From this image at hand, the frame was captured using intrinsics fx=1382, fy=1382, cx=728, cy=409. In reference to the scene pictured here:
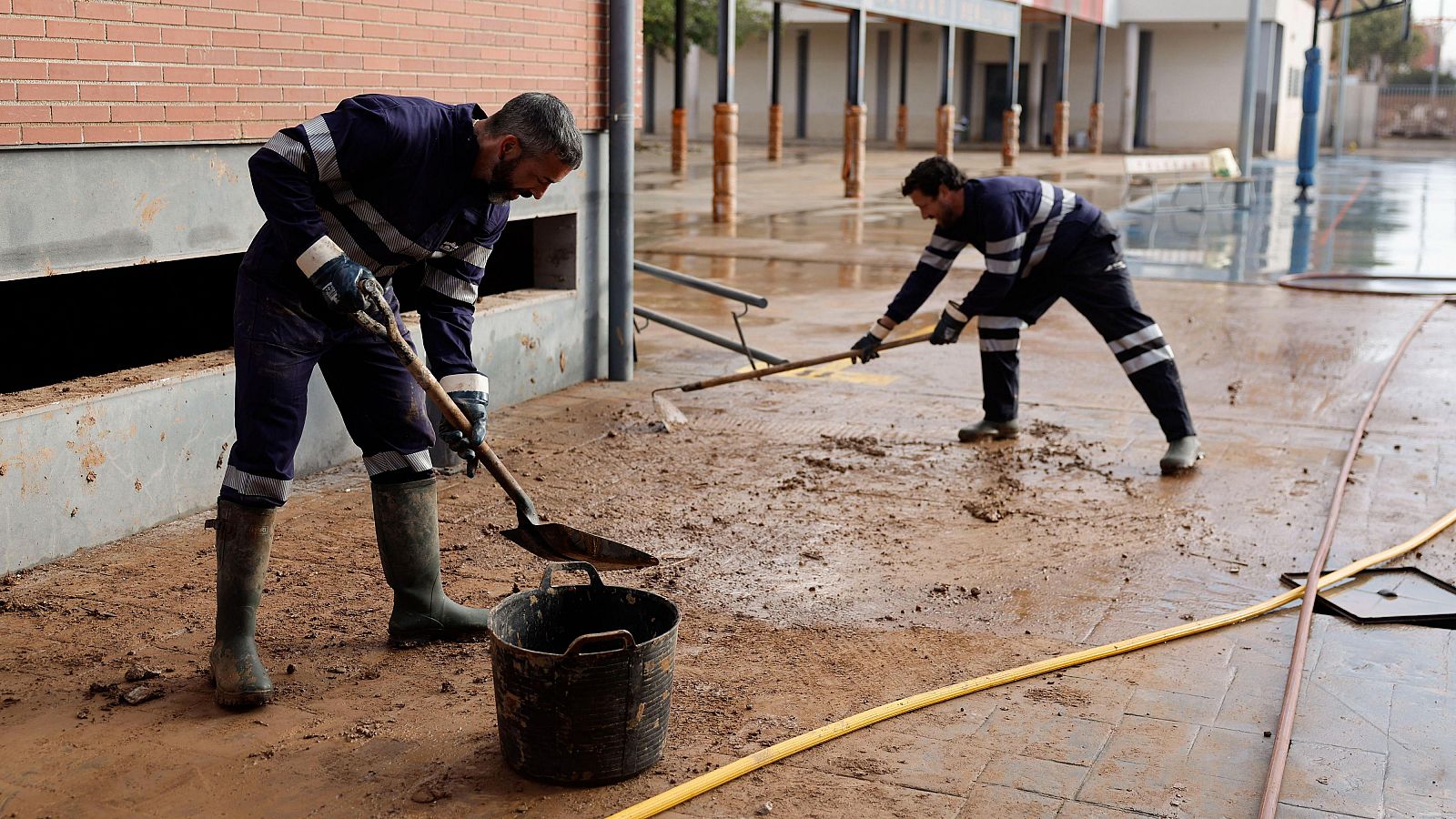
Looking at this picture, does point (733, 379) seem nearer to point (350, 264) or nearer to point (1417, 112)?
point (350, 264)

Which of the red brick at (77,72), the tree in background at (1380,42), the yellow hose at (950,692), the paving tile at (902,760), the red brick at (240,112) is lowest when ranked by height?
the paving tile at (902,760)

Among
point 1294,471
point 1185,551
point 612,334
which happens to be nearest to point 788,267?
point 612,334

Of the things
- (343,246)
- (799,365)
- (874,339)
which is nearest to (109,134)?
(343,246)

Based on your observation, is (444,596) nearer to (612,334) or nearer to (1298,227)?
(612,334)

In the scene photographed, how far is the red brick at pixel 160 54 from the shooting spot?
5.14 m

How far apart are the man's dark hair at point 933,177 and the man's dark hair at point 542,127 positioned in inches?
113

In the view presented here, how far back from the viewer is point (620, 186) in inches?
318

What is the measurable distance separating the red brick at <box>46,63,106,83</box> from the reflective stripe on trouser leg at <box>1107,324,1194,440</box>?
4.49m

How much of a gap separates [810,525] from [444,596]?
5.88 ft

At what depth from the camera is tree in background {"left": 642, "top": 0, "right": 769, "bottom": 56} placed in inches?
1193

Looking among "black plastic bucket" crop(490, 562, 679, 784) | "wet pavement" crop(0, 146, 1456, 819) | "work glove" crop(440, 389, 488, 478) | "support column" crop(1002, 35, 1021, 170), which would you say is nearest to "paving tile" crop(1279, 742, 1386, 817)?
"wet pavement" crop(0, 146, 1456, 819)

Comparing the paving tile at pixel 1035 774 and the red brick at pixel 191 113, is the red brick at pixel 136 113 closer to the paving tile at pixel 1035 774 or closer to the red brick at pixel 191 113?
the red brick at pixel 191 113

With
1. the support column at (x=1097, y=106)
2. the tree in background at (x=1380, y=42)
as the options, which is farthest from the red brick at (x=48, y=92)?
the tree in background at (x=1380, y=42)

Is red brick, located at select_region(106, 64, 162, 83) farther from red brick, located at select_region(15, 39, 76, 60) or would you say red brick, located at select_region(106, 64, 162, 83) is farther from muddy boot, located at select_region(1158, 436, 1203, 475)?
muddy boot, located at select_region(1158, 436, 1203, 475)
